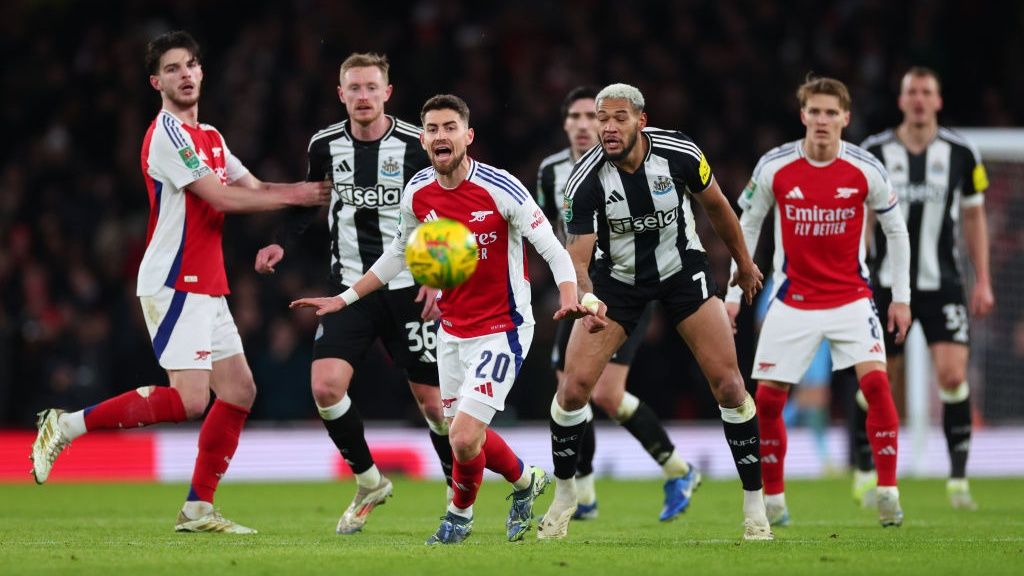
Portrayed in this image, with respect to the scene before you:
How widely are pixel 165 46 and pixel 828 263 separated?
411 cm

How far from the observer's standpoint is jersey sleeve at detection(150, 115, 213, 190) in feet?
27.0

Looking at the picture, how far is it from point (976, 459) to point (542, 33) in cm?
779

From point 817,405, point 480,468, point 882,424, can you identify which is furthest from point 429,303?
point 817,405

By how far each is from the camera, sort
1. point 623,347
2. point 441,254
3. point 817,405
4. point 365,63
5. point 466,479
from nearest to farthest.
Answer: point 441,254
point 466,479
point 365,63
point 623,347
point 817,405

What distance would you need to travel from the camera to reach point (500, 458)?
7.88 m

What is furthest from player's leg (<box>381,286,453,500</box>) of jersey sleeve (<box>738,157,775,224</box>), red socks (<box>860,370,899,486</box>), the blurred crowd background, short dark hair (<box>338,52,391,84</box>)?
the blurred crowd background

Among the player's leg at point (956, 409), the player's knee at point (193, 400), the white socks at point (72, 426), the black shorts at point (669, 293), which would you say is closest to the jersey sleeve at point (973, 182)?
the player's leg at point (956, 409)

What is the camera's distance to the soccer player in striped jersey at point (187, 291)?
8.16 m

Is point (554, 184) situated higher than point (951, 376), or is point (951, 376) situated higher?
point (554, 184)

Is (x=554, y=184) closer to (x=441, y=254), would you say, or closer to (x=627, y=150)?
(x=627, y=150)

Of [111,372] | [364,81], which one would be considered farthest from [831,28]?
[364,81]

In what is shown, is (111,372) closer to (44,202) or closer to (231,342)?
(44,202)

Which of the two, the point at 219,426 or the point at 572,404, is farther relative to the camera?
the point at 219,426

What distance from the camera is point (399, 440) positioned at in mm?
14930
